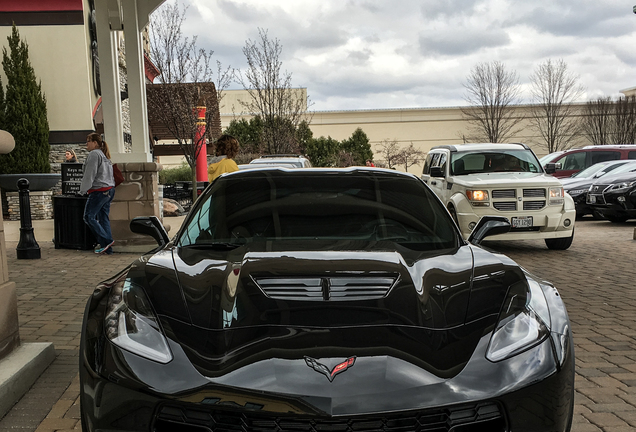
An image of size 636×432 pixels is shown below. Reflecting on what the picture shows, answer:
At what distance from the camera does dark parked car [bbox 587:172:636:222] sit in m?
14.2

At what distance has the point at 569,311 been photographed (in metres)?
5.91

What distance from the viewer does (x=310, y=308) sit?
92.6 inches

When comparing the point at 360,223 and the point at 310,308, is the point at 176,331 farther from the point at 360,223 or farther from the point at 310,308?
the point at 360,223

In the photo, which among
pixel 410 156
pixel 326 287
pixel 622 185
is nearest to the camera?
pixel 326 287

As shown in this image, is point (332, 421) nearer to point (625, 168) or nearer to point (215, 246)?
point (215, 246)

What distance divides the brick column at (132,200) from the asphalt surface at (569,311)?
0.82 meters

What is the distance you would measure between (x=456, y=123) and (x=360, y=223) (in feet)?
168

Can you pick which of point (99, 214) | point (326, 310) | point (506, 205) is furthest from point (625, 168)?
point (326, 310)

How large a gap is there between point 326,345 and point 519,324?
815 millimetres

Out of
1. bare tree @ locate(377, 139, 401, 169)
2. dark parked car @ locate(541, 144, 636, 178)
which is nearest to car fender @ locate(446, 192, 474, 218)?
dark parked car @ locate(541, 144, 636, 178)

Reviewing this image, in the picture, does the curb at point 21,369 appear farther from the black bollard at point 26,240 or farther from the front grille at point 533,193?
the front grille at point 533,193

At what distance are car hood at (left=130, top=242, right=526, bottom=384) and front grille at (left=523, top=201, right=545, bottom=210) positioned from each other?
7.59 metres

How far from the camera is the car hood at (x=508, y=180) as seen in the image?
10086 millimetres

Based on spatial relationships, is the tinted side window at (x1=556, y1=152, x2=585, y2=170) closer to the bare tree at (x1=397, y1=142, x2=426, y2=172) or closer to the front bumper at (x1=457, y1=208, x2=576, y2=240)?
the front bumper at (x1=457, y1=208, x2=576, y2=240)
